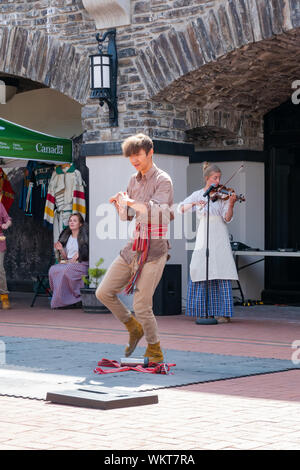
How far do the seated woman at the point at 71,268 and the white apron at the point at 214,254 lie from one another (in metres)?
2.45

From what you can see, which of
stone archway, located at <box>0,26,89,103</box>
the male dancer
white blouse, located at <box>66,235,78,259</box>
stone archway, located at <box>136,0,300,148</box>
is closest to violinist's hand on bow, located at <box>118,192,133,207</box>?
the male dancer

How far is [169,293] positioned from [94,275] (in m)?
1.02

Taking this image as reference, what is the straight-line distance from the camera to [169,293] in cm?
1241

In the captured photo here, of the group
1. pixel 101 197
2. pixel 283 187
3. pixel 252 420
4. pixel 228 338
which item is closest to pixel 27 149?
pixel 101 197

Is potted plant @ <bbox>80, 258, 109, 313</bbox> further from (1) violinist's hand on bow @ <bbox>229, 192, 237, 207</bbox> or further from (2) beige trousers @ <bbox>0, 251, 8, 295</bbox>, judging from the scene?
(1) violinist's hand on bow @ <bbox>229, 192, 237, 207</bbox>

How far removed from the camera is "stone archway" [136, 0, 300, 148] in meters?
11.1

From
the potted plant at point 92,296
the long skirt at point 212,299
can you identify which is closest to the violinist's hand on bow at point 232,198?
the long skirt at point 212,299

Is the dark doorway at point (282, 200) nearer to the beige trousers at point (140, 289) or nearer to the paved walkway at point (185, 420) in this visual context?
the paved walkway at point (185, 420)

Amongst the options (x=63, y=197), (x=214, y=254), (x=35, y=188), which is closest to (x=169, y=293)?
(x=214, y=254)

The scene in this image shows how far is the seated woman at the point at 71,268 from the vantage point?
43.7ft

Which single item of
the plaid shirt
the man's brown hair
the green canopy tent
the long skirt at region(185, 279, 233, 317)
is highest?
the green canopy tent

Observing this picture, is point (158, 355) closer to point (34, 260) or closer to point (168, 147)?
point (168, 147)

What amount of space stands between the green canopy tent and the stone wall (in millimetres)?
749

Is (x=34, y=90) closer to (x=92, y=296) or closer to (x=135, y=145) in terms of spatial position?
(x=92, y=296)
